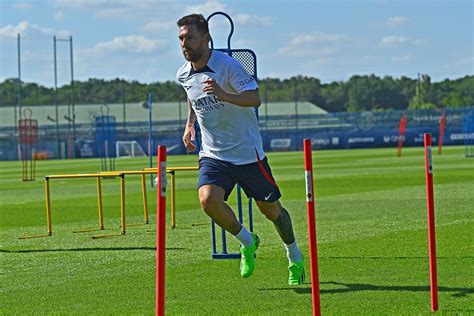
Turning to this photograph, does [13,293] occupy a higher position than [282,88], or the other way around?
[282,88]

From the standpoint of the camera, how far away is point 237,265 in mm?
12594

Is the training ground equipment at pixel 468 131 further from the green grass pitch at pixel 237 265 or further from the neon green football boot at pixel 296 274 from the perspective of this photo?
the neon green football boot at pixel 296 274

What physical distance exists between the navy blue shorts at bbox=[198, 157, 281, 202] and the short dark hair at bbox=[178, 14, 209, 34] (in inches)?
47.3

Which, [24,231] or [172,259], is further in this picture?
[24,231]

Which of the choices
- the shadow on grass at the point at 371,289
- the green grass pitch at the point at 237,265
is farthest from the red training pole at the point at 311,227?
the shadow on grass at the point at 371,289

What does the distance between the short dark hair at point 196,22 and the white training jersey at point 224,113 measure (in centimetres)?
30

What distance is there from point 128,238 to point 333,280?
618 centimetres

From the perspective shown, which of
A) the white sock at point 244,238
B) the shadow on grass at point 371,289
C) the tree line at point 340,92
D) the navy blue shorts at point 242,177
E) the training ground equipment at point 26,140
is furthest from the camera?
the tree line at point 340,92

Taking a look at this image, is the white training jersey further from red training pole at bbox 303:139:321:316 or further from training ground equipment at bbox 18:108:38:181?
training ground equipment at bbox 18:108:38:181

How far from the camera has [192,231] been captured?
695 inches

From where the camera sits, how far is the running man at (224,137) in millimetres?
10430

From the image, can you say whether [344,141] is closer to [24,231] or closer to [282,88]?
[282,88]

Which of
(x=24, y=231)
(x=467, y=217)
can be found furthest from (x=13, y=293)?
(x=467, y=217)

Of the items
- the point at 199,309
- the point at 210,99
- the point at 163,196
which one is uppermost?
the point at 210,99
